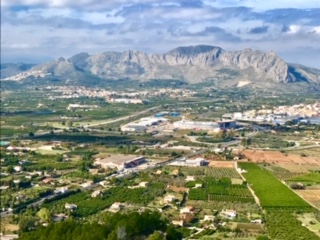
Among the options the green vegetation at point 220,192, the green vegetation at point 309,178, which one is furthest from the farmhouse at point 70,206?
the green vegetation at point 309,178

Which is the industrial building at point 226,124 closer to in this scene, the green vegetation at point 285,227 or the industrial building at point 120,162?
the industrial building at point 120,162

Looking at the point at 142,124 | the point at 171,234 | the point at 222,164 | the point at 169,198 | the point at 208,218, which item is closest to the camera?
the point at 171,234

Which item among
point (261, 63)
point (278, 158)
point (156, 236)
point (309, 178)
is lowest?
point (278, 158)

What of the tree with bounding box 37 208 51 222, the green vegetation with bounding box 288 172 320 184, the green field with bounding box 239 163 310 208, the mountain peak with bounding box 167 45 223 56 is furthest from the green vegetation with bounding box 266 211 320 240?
the mountain peak with bounding box 167 45 223 56

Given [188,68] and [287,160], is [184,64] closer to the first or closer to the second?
[188,68]

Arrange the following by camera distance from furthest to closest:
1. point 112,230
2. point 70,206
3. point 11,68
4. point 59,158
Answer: point 11,68, point 59,158, point 70,206, point 112,230

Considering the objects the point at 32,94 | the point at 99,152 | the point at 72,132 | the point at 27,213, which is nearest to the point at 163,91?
the point at 32,94

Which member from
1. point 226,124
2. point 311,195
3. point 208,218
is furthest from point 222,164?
point 226,124
